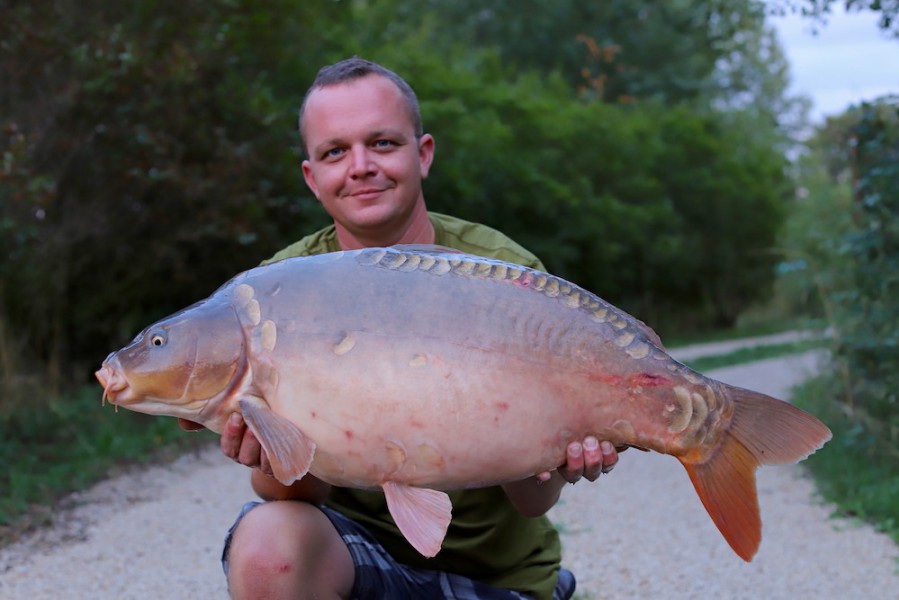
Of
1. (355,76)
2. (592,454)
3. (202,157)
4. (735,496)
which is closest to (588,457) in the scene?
(592,454)

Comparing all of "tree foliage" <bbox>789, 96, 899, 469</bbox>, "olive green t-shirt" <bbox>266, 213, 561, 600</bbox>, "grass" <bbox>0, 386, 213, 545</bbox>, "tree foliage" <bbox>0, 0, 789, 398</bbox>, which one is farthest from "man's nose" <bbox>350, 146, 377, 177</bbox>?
"tree foliage" <bbox>0, 0, 789, 398</bbox>

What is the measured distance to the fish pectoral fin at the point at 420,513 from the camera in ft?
5.91

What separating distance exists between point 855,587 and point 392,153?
8.38 ft

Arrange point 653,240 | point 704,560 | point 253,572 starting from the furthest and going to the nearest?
point 653,240, point 704,560, point 253,572

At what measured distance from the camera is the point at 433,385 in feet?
5.95

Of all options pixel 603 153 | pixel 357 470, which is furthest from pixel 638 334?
pixel 603 153

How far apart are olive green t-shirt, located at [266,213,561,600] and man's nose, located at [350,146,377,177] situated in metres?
0.38

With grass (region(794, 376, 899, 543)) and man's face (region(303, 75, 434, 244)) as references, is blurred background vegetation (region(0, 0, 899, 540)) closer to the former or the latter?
grass (region(794, 376, 899, 543))

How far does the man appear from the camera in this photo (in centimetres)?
221

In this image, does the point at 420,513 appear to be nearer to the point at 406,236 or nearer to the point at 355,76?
the point at 406,236

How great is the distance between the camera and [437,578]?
254 cm

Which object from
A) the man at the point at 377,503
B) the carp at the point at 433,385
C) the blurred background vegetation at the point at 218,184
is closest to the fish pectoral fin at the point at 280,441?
the carp at the point at 433,385

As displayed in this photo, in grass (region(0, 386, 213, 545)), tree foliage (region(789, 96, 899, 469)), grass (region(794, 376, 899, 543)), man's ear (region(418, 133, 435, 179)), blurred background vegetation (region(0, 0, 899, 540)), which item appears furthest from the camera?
blurred background vegetation (region(0, 0, 899, 540))

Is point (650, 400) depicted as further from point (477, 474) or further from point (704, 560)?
point (704, 560)
